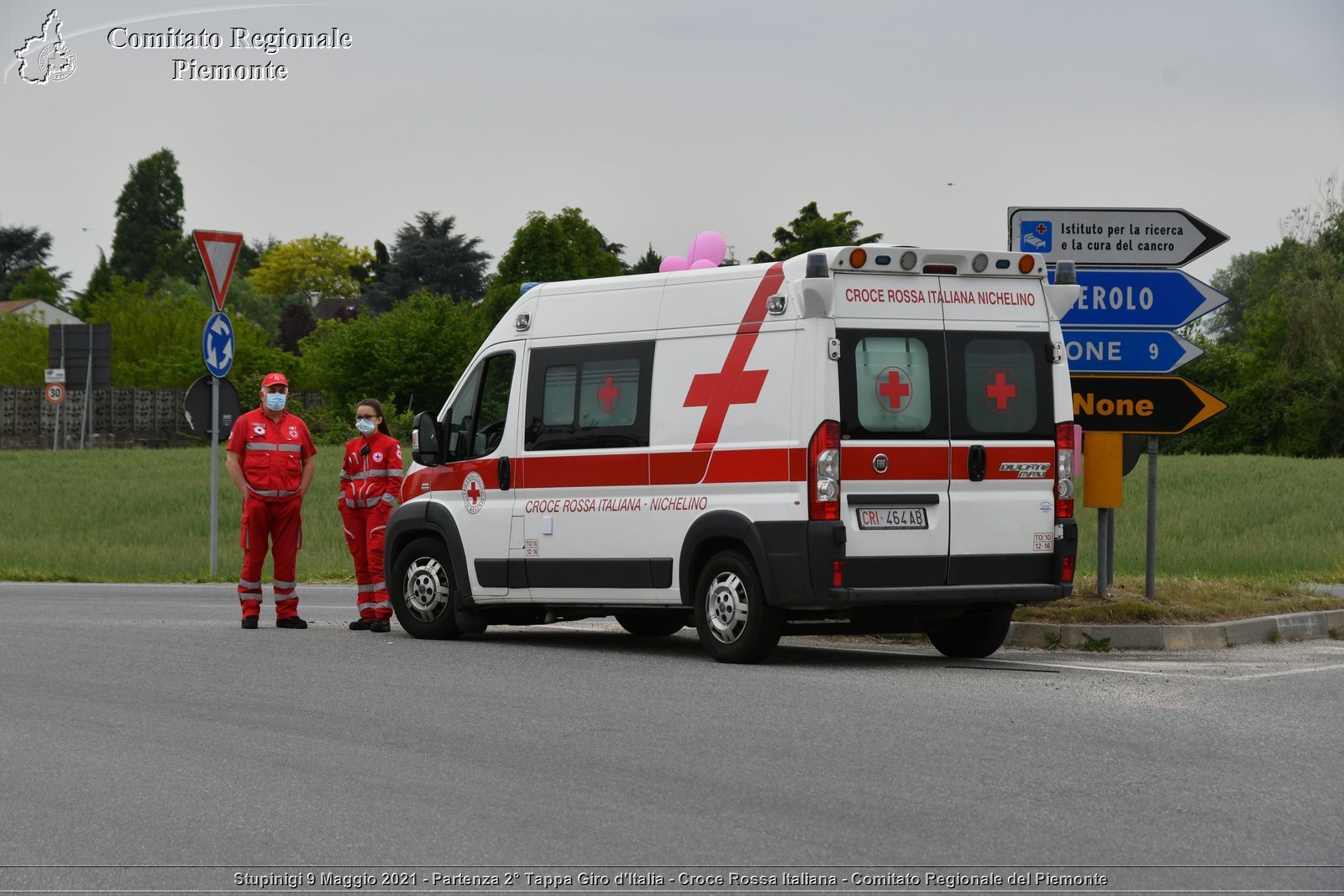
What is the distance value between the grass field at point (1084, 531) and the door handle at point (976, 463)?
2156 mm

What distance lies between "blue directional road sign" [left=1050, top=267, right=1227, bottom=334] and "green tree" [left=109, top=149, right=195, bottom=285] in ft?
419

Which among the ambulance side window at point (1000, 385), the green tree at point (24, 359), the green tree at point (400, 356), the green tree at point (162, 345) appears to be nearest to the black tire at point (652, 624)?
the ambulance side window at point (1000, 385)

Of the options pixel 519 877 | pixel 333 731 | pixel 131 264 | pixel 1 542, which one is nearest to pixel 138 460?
pixel 1 542

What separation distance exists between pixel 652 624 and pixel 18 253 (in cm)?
14034

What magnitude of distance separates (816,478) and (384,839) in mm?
4913

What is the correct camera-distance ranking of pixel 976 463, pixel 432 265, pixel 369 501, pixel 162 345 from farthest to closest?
1. pixel 432 265
2. pixel 162 345
3. pixel 369 501
4. pixel 976 463

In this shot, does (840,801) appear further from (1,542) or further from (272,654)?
(1,542)

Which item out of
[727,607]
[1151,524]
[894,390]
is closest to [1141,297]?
[1151,524]

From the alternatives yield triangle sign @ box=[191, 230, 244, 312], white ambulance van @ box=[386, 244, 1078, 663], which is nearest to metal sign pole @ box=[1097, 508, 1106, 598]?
white ambulance van @ box=[386, 244, 1078, 663]

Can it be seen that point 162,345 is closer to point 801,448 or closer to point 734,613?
point 734,613

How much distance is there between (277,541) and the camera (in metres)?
14.2

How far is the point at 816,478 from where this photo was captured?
1054 centimetres

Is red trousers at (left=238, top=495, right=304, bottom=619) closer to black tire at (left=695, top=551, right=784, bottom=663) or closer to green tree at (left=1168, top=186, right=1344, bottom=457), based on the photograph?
black tire at (left=695, top=551, right=784, bottom=663)

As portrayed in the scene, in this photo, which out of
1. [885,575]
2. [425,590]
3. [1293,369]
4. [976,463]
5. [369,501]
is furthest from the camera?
[1293,369]
